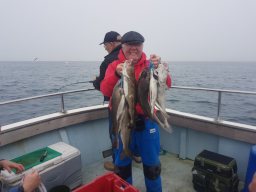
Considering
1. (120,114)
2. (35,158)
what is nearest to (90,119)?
(35,158)

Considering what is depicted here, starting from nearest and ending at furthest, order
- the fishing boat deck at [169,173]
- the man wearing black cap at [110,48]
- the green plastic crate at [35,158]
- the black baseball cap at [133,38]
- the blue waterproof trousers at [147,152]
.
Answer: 1. the black baseball cap at [133,38]
2. the blue waterproof trousers at [147,152]
3. the green plastic crate at [35,158]
4. the man wearing black cap at [110,48]
5. the fishing boat deck at [169,173]

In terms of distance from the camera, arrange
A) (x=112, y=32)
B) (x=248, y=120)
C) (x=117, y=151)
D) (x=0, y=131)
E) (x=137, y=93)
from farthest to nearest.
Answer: (x=248, y=120)
(x=112, y=32)
(x=0, y=131)
(x=117, y=151)
(x=137, y=93)

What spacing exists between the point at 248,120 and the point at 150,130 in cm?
943

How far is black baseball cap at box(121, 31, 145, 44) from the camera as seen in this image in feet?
8.20

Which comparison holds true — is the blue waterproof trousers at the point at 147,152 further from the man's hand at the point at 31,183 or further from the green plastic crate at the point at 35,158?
the man's hand at the point at 31,183

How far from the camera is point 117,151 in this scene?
3.04m

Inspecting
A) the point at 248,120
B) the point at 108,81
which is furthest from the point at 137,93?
the point at 248,120

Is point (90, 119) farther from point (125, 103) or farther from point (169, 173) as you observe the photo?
point (125, 103)

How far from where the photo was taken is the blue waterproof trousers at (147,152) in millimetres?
2803

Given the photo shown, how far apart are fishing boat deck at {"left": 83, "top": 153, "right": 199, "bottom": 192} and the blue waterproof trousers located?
0.69 meters

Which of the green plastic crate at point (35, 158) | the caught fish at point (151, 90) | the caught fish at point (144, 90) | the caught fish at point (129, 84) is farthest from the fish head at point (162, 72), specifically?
the green plastic crate at point (35, 158)

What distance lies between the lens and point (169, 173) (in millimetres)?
3980

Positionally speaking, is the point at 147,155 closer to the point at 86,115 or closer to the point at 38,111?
the point at 86,115

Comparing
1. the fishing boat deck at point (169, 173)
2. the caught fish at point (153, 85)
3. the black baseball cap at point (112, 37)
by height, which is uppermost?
the black baseball cap at point (112, 37)
